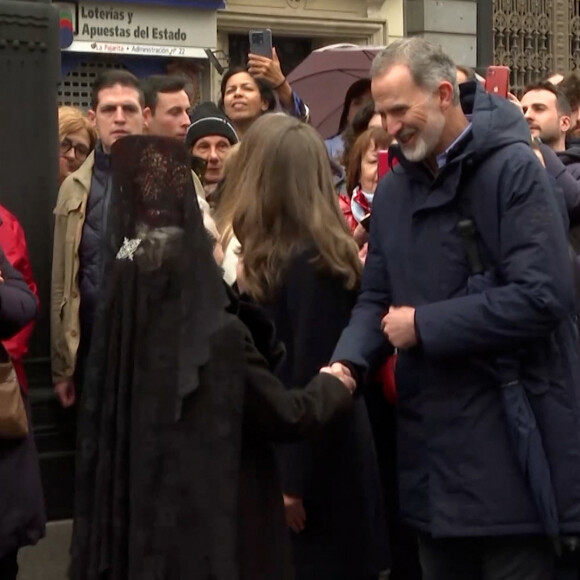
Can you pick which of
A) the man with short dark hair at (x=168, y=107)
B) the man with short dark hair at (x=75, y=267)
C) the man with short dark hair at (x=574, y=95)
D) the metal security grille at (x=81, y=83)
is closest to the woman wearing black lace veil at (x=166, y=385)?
the man with short dark hair at (x=75, y=267)

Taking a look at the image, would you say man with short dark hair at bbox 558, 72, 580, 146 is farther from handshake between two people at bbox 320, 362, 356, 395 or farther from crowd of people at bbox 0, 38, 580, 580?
handshake between two people at bbox 320, 362, 356, 395

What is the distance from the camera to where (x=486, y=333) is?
391 centimetres

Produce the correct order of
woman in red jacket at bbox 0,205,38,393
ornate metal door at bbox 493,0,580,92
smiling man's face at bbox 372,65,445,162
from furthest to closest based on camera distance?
ornate metal door at bbox 493,0,580,92 → woman in red jacket at bbox 0,205,38,393 → smiling man's face at bbox 372,65,445,162

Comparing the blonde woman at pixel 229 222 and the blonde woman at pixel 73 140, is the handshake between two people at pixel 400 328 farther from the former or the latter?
the blonde woman at pixel 73 140

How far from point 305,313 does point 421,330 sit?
56 centimetres

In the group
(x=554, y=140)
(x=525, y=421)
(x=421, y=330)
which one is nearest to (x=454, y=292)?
(x=421, y=330)

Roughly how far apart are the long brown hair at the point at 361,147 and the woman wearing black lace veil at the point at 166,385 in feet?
8.18

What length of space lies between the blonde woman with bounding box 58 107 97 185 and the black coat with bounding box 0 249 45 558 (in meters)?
2.49

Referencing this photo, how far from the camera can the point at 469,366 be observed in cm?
403

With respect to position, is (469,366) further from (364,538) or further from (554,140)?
(554,140)

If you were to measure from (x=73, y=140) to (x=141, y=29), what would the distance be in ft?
28.3

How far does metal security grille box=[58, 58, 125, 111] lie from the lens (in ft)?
48.8

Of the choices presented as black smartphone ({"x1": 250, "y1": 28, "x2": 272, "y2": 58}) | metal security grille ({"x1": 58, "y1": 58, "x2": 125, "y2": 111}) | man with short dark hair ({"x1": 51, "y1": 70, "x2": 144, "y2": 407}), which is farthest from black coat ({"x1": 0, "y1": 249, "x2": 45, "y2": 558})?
metal security grille ({"x1": 58, "y1": 58, "x2": 125, "y2": 111})

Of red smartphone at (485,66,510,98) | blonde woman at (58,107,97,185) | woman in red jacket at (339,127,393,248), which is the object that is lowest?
woman in red jacket at (339,127,393,248)
